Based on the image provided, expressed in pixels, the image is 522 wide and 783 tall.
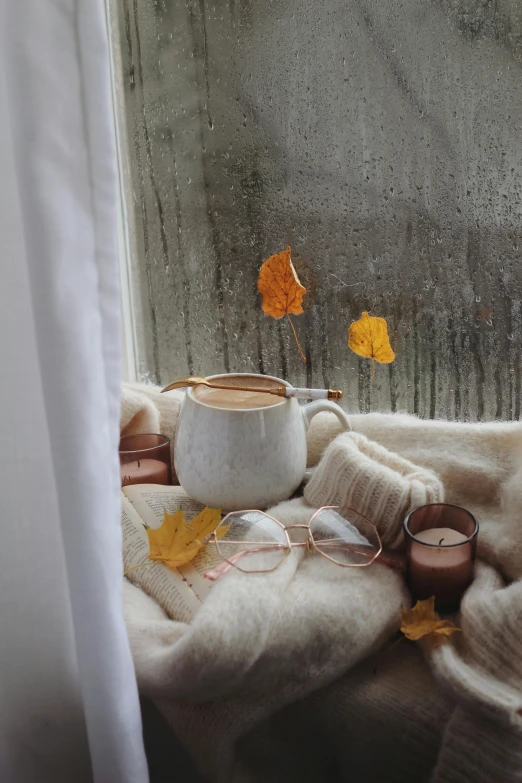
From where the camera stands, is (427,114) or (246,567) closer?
(246,567)

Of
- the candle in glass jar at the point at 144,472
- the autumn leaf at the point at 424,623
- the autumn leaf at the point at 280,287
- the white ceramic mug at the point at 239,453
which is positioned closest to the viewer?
the autumn leaf at the point at 424,623

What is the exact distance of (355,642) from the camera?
50cm

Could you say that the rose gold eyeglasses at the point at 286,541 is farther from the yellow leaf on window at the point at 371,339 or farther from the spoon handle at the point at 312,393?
the yellow leaf on window at the point at 371,339

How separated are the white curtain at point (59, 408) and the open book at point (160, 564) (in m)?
0.11

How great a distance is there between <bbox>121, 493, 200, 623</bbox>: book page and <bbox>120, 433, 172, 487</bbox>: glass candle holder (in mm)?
76

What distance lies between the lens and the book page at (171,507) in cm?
58

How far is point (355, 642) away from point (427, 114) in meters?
0.56

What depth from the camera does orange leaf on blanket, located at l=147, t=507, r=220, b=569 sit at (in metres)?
0.59

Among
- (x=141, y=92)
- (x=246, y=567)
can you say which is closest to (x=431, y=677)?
(x=246, y=567)

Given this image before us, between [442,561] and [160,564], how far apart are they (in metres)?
0.25

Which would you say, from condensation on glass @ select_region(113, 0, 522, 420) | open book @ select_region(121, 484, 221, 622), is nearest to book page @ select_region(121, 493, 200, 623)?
open book @ select_region(121, 484, 221, 622)

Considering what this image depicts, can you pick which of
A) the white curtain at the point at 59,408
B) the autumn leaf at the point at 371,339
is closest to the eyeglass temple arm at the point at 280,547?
the white curtain at the point at 59,408

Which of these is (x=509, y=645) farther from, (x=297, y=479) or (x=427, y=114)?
(x=427, y=114)

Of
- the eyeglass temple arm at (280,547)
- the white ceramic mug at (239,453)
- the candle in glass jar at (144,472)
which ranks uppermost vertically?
the white ceramic mug at (239,453)
